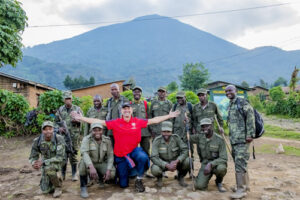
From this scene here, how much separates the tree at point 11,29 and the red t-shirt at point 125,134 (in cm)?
518

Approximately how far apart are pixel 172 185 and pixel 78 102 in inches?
305

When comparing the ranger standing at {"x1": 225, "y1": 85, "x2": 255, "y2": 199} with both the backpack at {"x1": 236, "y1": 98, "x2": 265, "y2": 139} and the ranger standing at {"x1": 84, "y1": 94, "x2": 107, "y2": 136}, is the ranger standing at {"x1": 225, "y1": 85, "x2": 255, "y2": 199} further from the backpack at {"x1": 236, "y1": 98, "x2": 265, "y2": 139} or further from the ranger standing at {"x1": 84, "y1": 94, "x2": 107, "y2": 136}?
the ranger standing at {"x1": 84, "y1": 94, "x2": 107, "y2": 136}

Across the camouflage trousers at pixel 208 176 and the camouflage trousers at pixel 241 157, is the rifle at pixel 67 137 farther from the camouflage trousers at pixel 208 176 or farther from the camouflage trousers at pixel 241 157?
the camouflage trousers at pixel 241 157

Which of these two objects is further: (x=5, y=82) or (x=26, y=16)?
(x=5, y=82)

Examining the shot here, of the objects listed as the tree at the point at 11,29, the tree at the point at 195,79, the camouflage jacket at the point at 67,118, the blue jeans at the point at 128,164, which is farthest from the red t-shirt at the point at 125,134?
the tree at the point at 195,79

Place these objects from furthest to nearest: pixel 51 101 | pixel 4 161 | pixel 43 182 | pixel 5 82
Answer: pixel 5 82 → pixel 51 101 → pixel 4 161 → pixel 43 182

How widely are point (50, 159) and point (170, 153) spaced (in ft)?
8.10

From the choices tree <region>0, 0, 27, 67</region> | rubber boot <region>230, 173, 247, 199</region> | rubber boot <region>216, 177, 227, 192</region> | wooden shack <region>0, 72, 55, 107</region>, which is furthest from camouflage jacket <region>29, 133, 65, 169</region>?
wooden shack <region>0, 72, 55, 107</region>

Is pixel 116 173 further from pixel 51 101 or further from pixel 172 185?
pixel 51 101

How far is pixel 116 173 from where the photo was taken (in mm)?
5258

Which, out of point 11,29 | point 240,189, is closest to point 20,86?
point 11,29

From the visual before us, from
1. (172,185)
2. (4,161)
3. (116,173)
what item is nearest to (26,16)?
(4,161)

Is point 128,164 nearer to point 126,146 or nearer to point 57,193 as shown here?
point 126,146

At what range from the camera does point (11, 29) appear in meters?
8.28
